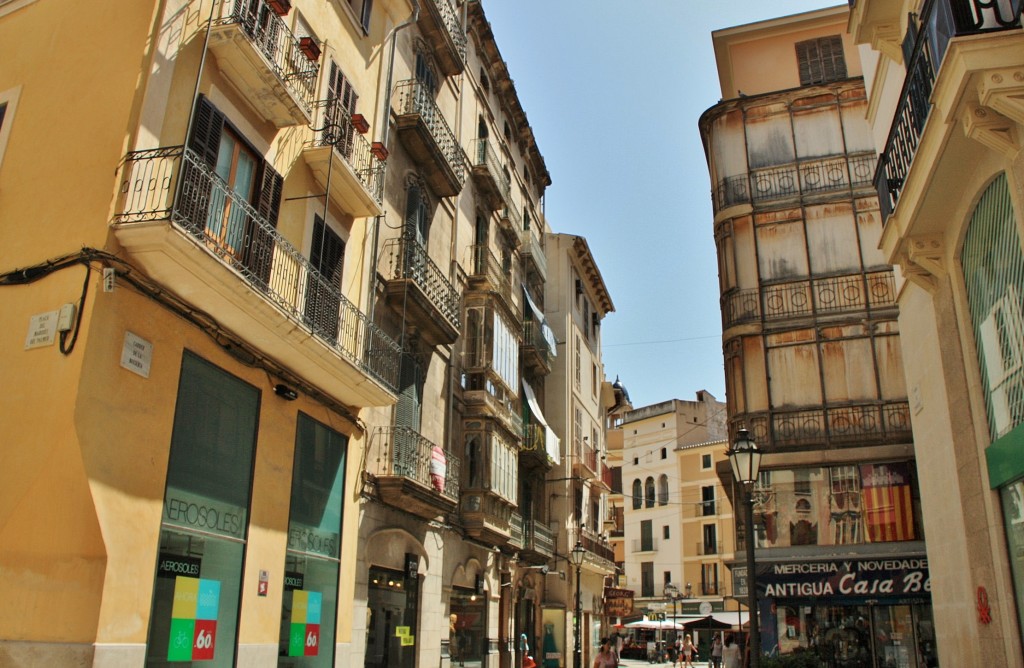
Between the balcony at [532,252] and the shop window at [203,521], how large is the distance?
2081 centimetres

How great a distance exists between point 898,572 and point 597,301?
954 inches

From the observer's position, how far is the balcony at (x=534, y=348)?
94.5 feet

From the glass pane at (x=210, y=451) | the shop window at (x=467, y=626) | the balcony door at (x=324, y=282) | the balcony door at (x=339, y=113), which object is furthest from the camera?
the shop window at (x=467, y=626)

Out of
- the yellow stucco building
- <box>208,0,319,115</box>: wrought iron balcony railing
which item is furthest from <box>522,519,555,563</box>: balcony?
<box>208,0,319,115</box>: wrought iron balcony railing

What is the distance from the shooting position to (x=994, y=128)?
24.7 feet

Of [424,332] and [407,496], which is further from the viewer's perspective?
[424,332]

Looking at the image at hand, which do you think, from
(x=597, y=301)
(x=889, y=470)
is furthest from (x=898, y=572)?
(x=597, y=301)

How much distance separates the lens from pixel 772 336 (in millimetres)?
22625

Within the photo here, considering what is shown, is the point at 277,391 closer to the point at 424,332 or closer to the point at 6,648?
the point at 6,648

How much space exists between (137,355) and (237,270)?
59.7 inches

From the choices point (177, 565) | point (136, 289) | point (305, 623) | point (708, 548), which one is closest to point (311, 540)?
point (305, 623)

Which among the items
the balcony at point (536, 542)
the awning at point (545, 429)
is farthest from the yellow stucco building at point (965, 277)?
the awning at point (545, 429)

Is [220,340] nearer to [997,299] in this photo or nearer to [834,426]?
[997,299]

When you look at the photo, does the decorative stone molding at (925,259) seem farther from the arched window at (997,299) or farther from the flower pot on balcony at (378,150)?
the flower pot on balcony at (378,150)
